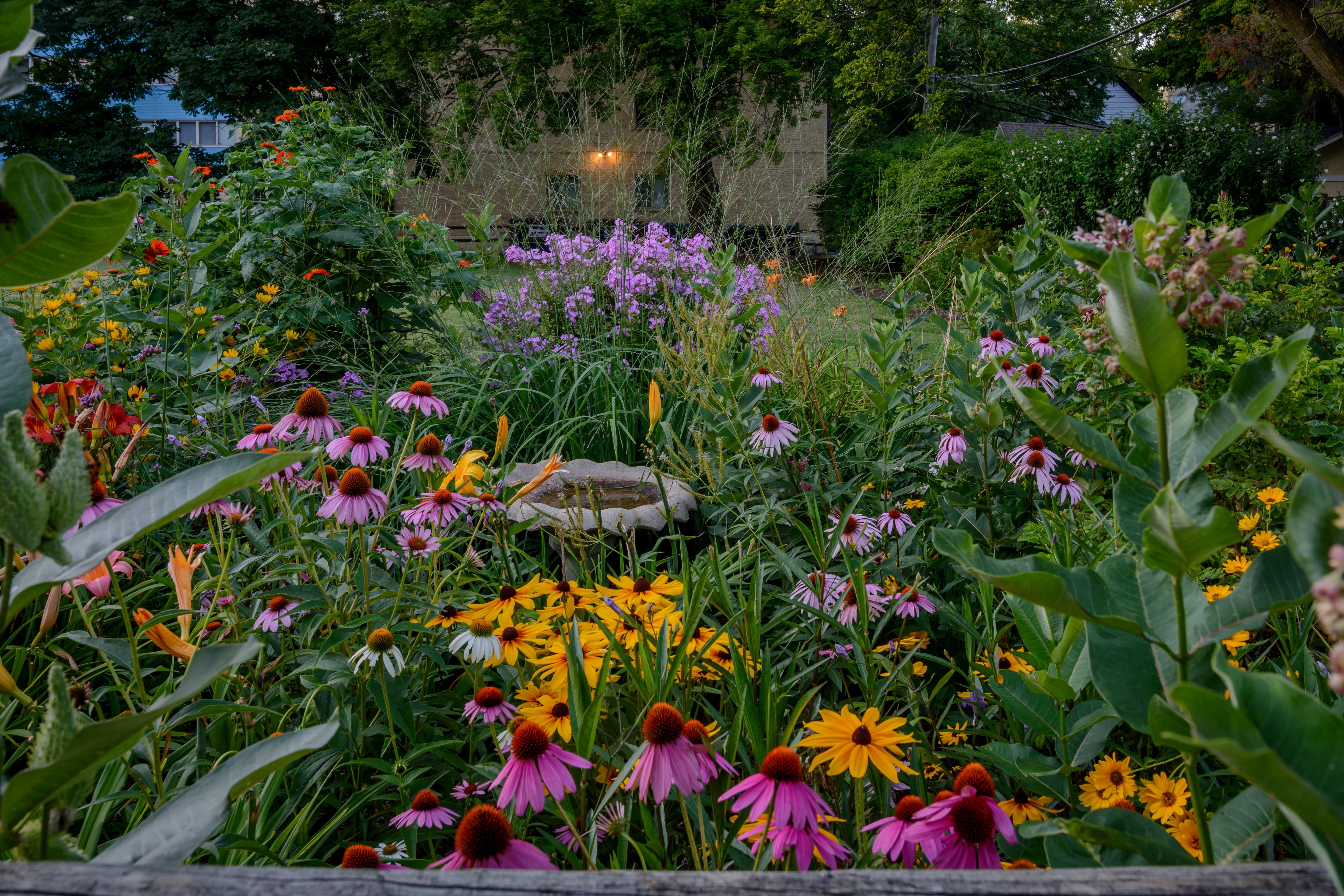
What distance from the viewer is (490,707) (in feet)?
3.74

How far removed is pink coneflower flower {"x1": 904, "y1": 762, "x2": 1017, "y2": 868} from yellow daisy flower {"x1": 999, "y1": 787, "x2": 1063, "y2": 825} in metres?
0.26

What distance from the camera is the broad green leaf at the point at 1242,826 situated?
643 millimetres

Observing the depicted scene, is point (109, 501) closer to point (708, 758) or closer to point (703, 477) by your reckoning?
point (708, 758)

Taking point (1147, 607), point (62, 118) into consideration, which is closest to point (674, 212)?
point (1147, 607)

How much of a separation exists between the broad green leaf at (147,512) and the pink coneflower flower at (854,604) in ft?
3.33

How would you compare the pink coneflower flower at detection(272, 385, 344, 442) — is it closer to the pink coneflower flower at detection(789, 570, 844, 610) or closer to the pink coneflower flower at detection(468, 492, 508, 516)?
the pink coneflower flower at detection(468, 492, 508, 516)

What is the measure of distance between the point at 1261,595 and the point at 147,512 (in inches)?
30.4

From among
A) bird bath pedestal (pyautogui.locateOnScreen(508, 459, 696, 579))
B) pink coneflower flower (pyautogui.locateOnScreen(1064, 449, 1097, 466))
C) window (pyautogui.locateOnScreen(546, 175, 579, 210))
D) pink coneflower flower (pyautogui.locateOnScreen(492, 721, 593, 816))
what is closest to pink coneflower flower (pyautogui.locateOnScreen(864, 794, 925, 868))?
pink coneflower flower (pyautogui.locateOnScreen(492, 721, 593, 816))

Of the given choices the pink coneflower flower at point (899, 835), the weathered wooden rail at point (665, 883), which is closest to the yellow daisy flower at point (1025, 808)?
the pink coneflower flower at point (899, 835)

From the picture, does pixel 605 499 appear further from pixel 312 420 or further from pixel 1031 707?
pixel 1031 707

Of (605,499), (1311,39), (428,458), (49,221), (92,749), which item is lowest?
(605,499)

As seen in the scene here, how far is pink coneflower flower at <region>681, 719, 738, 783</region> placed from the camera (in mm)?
914

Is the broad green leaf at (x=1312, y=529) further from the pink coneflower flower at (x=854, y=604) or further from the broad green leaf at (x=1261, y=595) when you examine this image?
the pink coneflower flower at (x=854, y=604)

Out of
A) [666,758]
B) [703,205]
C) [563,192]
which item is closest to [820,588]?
[666,758]
